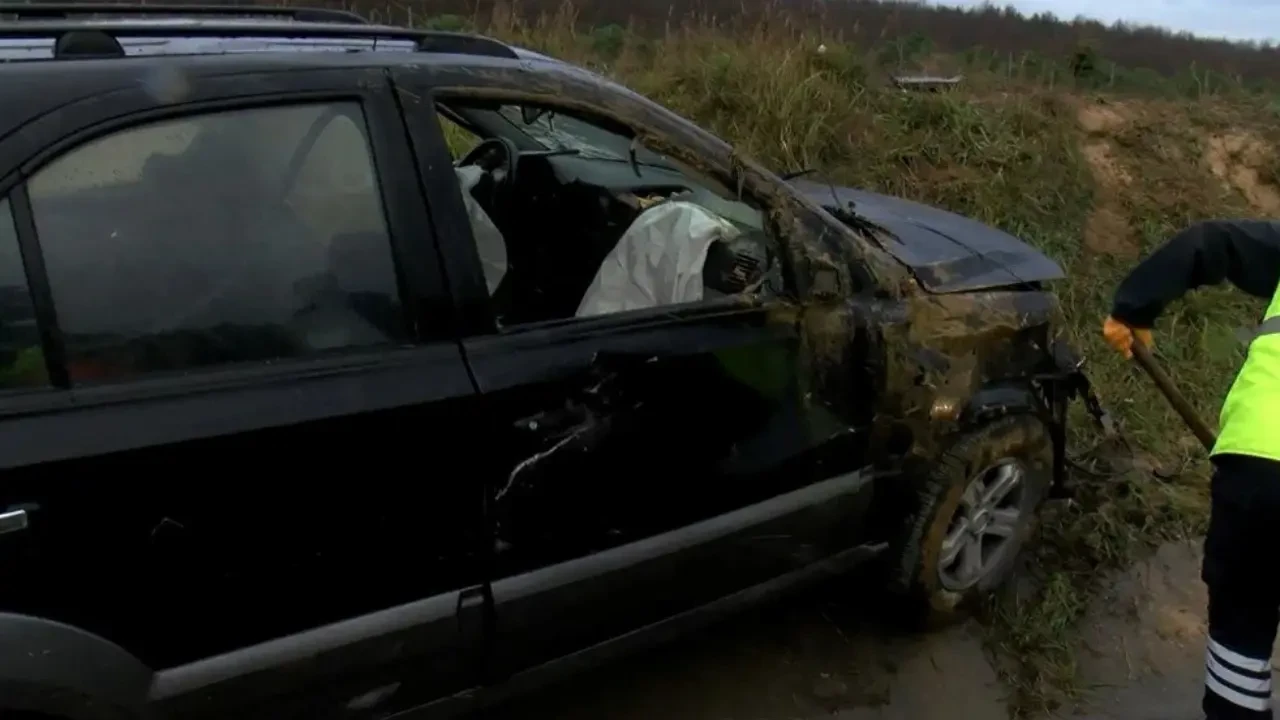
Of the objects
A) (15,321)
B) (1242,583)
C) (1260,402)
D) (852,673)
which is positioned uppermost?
(15,321)

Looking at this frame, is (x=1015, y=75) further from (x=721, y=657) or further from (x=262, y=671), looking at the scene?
(x=262, y=671)

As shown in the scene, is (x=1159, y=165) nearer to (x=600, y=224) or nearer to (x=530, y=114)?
(x=600, y=224)

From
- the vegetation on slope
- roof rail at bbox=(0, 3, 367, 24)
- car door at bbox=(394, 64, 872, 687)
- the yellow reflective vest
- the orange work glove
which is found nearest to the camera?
car door at bbox=(394, 64, 872, 687)

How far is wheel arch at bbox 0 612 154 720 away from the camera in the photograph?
1.76m

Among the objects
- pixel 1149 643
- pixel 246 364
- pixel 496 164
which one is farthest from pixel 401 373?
pixel 1149 643

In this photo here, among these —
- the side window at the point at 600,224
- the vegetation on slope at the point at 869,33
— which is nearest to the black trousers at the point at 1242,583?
the side window at the point at 600,224

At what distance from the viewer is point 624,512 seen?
2.57m

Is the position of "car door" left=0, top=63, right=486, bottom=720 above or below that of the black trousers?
above

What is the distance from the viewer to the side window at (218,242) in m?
1.89

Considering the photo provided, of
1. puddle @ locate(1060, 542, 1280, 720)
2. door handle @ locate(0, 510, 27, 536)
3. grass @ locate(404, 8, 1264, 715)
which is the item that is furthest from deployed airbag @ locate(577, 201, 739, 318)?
grass @ locate(404, 8, 1264, 715)

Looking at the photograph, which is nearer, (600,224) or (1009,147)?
(600,224)

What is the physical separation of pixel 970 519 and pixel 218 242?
2.43m

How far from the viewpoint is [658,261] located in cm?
291

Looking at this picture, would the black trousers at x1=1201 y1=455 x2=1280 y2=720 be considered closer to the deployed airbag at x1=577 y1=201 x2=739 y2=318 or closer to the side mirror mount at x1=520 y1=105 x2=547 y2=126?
the deployed airbag at x1=577 y1=201 x2=739 y2=318
